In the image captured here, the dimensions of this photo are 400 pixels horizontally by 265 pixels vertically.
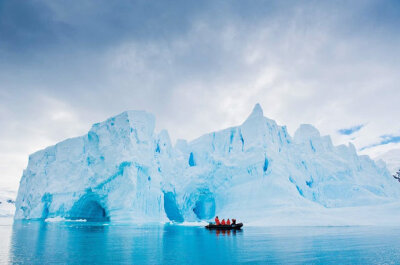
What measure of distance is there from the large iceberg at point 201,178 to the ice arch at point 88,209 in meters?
0.11

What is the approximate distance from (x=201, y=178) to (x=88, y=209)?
40.2 ft

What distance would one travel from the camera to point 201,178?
103ft

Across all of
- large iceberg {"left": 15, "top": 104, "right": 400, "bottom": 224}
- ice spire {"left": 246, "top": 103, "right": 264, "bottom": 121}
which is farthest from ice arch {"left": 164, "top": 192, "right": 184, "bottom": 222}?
ice spire {"left": 246, "top": 103, "right": 264, "bottom": 121}

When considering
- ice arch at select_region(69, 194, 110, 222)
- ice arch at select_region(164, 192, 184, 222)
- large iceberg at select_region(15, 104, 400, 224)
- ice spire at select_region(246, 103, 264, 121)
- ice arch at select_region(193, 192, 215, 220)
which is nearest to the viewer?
large iceberg at select_region(15, 104, 400, 224)

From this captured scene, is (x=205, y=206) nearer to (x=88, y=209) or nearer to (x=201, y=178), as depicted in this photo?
(x=201, y=178)

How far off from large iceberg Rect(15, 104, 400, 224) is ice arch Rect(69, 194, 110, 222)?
0.11 metres

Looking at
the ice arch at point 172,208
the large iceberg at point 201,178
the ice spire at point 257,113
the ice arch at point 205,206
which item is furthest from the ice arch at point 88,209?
the ice spire at point 257,113

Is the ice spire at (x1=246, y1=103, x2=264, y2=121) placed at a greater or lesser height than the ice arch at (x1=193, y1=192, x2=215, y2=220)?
greater

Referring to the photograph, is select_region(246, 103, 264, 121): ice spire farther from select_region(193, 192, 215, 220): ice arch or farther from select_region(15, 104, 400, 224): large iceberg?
select_region(193, 192, 215, 220): ice arch

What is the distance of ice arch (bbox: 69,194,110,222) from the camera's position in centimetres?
3041

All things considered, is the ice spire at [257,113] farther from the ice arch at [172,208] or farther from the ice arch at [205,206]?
the ice arch at [172,208]

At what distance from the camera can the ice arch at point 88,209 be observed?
1197 inches

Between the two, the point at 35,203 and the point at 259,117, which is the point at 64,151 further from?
the point at 259,117

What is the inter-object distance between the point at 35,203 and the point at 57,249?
28.9m
